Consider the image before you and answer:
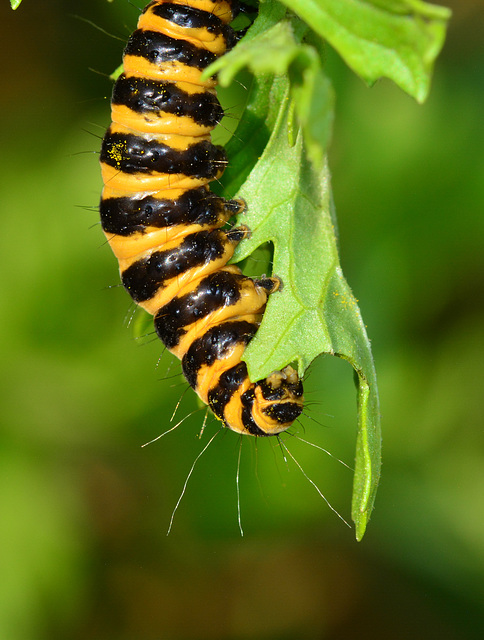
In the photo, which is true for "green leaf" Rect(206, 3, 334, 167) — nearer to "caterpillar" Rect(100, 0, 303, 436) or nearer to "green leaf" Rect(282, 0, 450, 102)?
"green leaf" Rect(282, 0, 450, 102)

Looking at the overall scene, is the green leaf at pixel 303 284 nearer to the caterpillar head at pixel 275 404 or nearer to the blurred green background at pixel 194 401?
the caterpillar head at pixel 275 404

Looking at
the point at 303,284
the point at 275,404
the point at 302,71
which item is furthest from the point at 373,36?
the point at 275,404

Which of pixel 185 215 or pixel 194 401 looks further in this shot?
pixel 194 401

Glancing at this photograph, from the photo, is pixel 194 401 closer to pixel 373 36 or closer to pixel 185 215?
pixel 185 215

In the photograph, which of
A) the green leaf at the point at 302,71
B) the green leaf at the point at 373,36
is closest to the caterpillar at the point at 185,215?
the green leaf at the point at 302,71

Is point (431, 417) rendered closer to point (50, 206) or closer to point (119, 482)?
point (119, 482)

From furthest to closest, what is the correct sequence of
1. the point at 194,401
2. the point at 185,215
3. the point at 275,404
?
the point at 194,401 < the point at 185,215 < the point at 275,404
